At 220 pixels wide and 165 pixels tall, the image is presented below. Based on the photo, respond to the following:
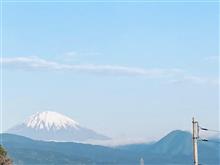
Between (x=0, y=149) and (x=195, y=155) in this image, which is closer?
(x=195, y=155)

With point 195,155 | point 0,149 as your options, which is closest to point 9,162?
point 0,149

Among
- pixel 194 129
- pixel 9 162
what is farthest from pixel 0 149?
pixel 194 129

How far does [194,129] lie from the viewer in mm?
37844

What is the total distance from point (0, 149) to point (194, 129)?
50698mm

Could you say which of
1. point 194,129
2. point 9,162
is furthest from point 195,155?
point 9,162

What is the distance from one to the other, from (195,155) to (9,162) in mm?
47231

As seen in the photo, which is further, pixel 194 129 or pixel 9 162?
pixel 9 162

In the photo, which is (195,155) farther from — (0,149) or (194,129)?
(0,149)

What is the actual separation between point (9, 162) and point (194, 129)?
4727 centimetres

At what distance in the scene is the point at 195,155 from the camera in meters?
37.7

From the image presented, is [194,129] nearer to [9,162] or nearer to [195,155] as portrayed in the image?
[195,155]

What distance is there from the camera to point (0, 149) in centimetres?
8456
